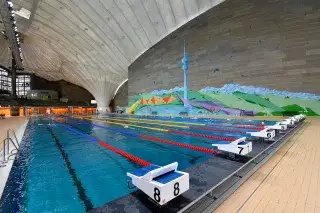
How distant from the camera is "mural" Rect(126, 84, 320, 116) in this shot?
33.4 feet

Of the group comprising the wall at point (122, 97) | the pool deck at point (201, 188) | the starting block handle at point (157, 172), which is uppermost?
the wall at point (122, 97)

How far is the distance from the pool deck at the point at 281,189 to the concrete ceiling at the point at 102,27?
12746mm

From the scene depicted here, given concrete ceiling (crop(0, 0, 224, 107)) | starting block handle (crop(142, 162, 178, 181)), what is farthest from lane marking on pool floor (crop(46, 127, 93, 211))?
concrete ceiling (crop(0, 0, 224, 107))

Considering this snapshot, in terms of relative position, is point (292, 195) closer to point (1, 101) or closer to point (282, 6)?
point (282, 6)

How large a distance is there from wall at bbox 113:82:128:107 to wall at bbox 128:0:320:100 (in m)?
13.1

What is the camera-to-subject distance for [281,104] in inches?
422

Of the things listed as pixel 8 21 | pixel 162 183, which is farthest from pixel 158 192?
pixel 8 21

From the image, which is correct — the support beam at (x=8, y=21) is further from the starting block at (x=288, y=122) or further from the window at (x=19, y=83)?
the window at (x=19, y=83)

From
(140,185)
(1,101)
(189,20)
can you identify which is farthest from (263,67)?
(1,101)

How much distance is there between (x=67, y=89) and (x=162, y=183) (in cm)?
4117

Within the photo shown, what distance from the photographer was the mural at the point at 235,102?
33.4ft

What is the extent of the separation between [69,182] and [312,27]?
12.1 m

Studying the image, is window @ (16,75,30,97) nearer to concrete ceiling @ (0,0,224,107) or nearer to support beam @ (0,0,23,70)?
concrete ceiling @ (0,0,224,107)

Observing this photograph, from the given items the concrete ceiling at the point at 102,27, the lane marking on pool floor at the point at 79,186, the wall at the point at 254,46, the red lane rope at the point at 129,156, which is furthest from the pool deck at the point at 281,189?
the concrete ceiling at the point at 102,27
